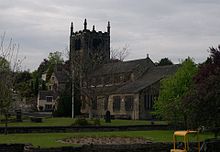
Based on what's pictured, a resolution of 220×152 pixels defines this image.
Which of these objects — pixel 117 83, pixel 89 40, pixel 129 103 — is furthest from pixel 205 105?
pixel 89 40

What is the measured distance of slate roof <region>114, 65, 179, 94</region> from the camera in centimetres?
8891

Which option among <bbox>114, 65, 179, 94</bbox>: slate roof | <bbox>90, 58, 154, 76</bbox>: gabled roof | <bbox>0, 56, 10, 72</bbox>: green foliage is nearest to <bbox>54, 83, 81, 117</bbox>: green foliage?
<bbox>114, 65, 179, 94</bbox>: slate roof

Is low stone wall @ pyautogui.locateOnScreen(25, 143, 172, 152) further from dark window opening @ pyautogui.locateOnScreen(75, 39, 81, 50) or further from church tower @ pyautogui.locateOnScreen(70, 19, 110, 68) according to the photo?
dark window opening @ pyautogui.locateOnScreen(75, 39, 81, 50)

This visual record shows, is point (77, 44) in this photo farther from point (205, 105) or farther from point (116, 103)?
point (205, 105)

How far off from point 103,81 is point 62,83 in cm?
3454

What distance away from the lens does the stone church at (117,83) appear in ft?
259

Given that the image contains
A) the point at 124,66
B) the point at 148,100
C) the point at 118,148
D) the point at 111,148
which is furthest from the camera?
the point at 124,66

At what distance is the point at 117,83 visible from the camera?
331ft

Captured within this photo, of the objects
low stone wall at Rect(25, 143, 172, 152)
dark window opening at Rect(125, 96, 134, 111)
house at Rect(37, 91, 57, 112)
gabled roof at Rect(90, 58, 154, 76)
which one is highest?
gabled roof at Rect(90, 58, 154, 76)

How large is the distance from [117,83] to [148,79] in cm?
925

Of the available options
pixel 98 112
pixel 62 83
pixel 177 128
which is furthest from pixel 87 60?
pixel 62 83

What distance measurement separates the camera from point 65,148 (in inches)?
1030

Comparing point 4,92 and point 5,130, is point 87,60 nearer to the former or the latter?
point 4,92

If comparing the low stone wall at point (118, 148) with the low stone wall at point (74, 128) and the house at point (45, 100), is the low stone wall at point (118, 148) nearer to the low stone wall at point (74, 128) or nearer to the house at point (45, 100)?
the low stone wall at point (74, 128)
